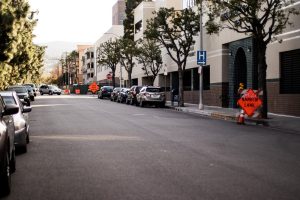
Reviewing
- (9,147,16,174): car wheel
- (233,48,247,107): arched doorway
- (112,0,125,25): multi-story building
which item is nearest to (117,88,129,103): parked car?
(233,48,247,107): arched doorway

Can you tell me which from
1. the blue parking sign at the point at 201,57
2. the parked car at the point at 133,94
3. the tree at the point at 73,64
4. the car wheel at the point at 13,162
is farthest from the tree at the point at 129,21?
the car wheel at the point at 13,162

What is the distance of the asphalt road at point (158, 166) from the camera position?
7422mm

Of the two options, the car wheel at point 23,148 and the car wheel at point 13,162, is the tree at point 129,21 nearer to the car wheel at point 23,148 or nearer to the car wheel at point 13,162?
the car wheel at point 23,148

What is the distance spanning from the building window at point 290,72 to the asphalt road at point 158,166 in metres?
9.52

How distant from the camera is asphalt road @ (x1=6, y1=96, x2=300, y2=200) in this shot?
7422 millimetres

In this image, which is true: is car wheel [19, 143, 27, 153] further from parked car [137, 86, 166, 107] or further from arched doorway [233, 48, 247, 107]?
Answer: parked car [137, 86, 166, 107]

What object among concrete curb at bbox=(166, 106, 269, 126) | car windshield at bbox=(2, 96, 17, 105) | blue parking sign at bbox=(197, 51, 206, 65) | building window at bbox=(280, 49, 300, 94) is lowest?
concrete curb at bbox=(166, 106, 269, 126)

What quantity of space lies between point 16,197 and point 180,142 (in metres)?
7.38

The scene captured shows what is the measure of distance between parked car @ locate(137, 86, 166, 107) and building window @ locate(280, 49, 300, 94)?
13159 millimetres

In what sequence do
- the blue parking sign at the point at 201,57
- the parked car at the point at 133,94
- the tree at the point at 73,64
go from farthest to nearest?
1. the tree at the point at 73,64
2. the parked car at the point at 133,94
3. the blue parking sign at the point at 201,57

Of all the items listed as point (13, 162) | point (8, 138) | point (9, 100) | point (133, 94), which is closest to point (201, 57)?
point (133, 94)

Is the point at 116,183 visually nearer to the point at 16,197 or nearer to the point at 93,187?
the point at 93,187

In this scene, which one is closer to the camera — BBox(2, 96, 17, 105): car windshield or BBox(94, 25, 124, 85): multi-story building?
BBox(2, 96, 17, 105): car windshield

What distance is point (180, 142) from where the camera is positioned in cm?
1405
